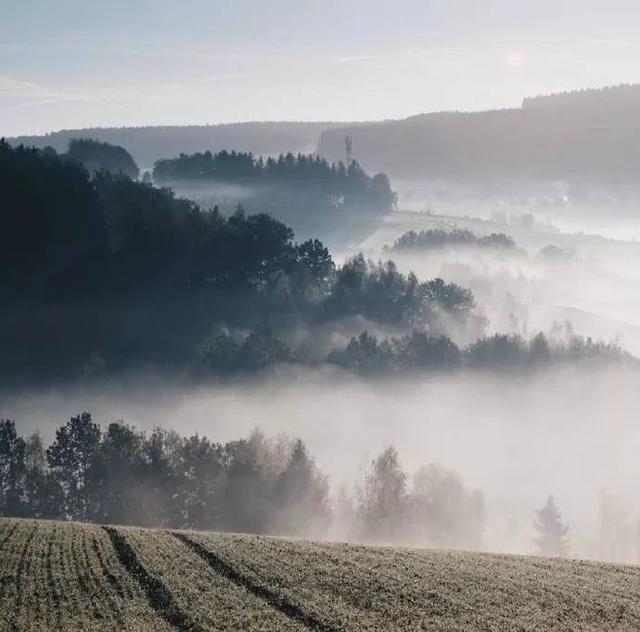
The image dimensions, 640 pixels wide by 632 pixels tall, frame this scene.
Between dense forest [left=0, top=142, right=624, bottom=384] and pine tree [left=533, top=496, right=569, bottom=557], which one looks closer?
pine tree [left=533, top=496, right=569, bottom=557]

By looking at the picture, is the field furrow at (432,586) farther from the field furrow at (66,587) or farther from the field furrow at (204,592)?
the field furrow at (66,587)

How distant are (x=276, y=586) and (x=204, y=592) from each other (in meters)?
3.61

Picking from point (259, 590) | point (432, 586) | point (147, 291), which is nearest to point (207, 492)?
point (432, 586)

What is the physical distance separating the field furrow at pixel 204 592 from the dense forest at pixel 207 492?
1939 inches

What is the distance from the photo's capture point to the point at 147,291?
18262 centimetres

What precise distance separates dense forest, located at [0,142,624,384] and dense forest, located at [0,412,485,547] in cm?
5056

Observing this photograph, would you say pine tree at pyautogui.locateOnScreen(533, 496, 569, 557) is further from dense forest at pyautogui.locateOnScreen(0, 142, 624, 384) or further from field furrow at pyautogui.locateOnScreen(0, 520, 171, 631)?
field furrow at pyautogui.locateOnScreen(0, 520, 171, 631)

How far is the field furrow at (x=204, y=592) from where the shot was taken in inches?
1745

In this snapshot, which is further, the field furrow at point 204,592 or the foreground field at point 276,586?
the foreground field at point 276,586

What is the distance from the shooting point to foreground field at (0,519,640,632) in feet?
147

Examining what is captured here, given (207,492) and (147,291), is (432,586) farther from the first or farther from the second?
(147,291)

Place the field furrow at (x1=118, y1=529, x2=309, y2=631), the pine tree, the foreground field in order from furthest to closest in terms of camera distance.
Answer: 1. the pine tree
2. the foreground field
3. the field furrow at (x1=118, y1=529, x2=309, y2=631)

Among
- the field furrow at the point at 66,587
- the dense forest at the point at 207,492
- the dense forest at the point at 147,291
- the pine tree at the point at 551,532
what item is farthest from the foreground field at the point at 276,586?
the dense forest at the point at 147,291

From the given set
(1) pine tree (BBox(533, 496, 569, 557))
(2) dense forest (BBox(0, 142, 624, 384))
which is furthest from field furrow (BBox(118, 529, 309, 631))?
(2) dense forest (BBox(0, 142, 624, 384))
